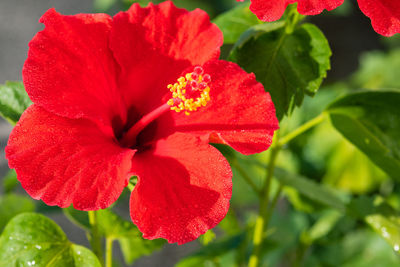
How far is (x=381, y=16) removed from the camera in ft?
2.34


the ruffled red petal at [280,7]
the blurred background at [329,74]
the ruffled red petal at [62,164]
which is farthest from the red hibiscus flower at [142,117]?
the blurred background at [329,74]

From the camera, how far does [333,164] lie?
192 cm

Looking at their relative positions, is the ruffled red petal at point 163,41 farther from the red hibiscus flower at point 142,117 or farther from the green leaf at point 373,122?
the green leaf at point 373,122

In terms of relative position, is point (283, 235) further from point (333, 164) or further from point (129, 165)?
point (129, 165)

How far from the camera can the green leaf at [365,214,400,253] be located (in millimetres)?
995

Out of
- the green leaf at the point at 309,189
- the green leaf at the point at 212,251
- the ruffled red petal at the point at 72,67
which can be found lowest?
the green leaf at the point at 212,251

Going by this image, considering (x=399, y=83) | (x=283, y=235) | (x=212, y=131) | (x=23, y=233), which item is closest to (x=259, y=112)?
(x=212, y=131)

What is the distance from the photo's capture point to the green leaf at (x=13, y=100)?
2.70 feet

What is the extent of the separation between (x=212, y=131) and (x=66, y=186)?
229 mm

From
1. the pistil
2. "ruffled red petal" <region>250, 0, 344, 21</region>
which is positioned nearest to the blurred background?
the pistil

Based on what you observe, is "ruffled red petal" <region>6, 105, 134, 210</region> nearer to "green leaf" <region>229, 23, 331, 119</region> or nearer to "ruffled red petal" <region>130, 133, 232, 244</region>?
"ruffled red petal" <region>130, 133, 232, 244</region>

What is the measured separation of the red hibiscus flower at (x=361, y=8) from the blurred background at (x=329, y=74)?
2.54ft

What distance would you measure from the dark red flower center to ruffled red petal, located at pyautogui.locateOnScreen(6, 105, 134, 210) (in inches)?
3.8

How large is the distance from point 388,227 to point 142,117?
555 mm
